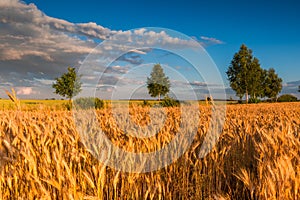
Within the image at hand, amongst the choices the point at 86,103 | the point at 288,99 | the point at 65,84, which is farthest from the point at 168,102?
the point at 288,99

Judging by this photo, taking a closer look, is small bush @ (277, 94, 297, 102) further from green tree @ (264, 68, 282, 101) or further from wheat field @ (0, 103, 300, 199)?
wheat field @ (0, 103, 300, 199)

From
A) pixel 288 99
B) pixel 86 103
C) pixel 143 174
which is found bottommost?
pixel 143 174

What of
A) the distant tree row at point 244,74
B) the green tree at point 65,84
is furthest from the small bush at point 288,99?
the green tree at point 65,84

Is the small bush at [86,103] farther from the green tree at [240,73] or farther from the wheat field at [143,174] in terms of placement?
the green tree at [240,73]

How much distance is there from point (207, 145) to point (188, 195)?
751 mm

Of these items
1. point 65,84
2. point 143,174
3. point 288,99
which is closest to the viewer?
point 143,174

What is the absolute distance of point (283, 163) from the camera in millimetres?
1910

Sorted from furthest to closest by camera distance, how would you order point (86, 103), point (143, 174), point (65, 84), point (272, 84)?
point (272, 84)
point (65, 84)
point (86, 103)
point (143, 174)

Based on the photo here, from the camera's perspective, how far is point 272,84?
247ft

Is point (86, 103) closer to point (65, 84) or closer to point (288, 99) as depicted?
point (65, 84)

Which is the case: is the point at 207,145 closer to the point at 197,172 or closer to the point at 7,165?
the point at 197,172

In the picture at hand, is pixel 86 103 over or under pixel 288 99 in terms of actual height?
under

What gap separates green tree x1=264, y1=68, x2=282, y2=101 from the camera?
72250 millimetres

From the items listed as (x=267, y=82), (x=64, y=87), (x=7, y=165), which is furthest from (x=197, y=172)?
(x=267, y=82)
